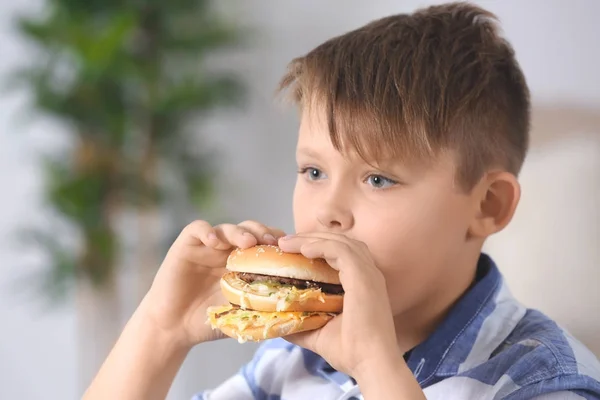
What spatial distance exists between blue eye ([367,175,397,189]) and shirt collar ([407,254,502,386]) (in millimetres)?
258

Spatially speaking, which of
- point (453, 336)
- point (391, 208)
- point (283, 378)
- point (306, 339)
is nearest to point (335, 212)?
point (391, 208)

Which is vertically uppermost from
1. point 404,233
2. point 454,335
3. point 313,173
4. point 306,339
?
point 313,173

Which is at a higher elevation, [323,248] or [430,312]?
[323,248]

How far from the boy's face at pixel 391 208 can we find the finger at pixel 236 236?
0.10m

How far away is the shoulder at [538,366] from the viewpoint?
1.00m

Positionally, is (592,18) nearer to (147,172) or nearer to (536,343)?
(536,343)

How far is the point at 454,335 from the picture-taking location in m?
1.16

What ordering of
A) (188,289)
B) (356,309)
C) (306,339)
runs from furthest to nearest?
(188,289)
(306,339)
(356,309)

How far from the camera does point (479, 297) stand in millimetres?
1191

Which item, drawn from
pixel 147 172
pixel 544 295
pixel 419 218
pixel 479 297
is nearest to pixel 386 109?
pixel 419 218

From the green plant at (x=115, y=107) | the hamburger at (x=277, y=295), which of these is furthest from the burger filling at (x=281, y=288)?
the green plant at (x=115, y=107)

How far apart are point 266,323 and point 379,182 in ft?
0.97

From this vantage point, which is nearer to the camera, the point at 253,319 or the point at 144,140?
the point at 253,319

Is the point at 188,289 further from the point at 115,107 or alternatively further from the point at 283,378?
the point at 115,107
